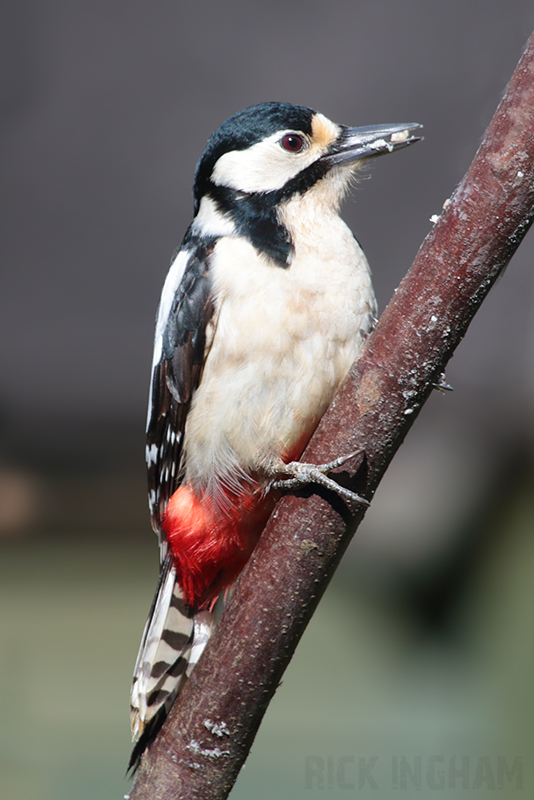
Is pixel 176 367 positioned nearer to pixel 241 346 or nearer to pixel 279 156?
pixel 241 346

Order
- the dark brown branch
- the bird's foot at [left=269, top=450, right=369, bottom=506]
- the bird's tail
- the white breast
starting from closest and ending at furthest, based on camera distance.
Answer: the dark brown branch → the bird's foot at [left=269, top=450, right=369, bottom=506] → the white breast → the bird's tail

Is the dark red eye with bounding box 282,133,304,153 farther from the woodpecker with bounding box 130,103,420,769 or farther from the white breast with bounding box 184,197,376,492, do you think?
the white breast with bounding box 184,197,376,492

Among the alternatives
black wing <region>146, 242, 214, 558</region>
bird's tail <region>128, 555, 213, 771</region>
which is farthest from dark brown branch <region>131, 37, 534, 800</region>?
black wing <region>146, 242, 214, 558</region>

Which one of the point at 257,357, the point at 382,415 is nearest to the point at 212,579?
the point at 257,357

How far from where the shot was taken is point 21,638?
9.18 ft

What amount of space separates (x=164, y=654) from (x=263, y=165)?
957mm

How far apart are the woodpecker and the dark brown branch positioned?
4.2 inches

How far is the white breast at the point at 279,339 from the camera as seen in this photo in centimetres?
123

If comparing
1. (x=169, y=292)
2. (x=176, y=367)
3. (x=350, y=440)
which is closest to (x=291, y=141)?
(x=169, y=292)

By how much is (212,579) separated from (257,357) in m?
0.51

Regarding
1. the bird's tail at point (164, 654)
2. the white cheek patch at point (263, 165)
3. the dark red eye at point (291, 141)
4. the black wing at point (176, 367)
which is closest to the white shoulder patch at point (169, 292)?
the black wing at point (176, 367)

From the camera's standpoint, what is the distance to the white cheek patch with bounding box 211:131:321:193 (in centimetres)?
140

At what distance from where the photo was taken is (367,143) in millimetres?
1420

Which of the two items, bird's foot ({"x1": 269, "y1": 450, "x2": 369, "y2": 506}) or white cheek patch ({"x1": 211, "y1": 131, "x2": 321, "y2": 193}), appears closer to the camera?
bird's foot ({"x1": 269, "y1": 450, "x2": 369, "y2": 506})
